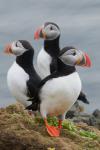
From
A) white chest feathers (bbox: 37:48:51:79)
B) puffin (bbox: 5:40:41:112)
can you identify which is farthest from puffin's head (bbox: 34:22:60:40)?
puffin (bbox: 5:40:41:112)

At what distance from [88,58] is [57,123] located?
152 cm

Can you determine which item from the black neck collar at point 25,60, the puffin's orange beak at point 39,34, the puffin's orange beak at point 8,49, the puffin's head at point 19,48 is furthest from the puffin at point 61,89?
the puffin's orange beak at point 39,34

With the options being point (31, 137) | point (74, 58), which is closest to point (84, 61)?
point (74, 58)

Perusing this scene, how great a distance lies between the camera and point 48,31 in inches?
709

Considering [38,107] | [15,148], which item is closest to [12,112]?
[38,107]

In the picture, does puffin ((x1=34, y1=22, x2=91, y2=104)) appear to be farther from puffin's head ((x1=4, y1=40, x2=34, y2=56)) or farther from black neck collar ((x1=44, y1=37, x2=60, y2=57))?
puffin's head ((x1=4, y1=40, x2=34, y2=56))

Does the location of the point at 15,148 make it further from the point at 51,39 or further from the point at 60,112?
the point at 51,39

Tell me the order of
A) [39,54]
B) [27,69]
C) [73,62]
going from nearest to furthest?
1. [73,62]
2. [27,69]
3. [39,54]

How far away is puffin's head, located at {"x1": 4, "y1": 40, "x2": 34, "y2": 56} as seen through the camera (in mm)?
16359

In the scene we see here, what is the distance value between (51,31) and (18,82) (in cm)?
244

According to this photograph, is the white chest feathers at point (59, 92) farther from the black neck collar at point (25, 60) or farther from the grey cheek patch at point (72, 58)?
the black neck collar at point (25, 60)

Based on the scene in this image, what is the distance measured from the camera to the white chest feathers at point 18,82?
16031 mm

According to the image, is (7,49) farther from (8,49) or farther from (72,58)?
(72,58)

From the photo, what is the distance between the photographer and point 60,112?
47.8 feet
